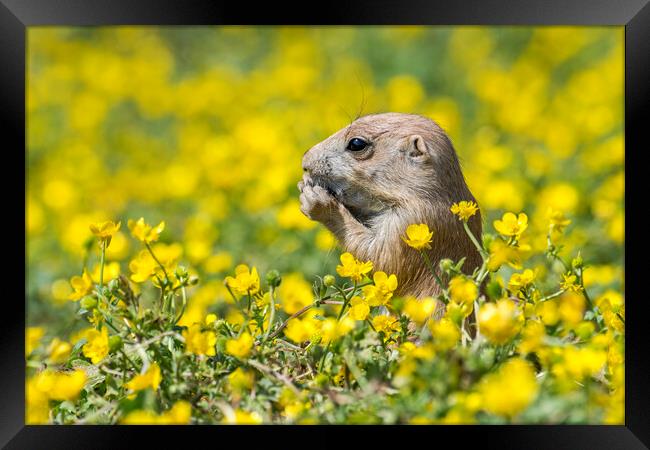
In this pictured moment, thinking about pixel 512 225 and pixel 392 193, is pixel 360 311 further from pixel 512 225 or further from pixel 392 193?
pixel 392 193

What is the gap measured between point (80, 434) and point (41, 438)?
0.45 feet

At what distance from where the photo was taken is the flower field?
2973 millimetres

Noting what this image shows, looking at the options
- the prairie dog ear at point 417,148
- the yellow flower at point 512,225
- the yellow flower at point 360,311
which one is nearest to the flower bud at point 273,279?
the yellow flower at point 360,311

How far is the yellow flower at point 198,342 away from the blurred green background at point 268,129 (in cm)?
68

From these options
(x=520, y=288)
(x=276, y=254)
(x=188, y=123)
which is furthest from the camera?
(x=188, y=123)

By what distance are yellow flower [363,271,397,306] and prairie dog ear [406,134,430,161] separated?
104 centimetres

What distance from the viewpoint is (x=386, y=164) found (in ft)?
14.4

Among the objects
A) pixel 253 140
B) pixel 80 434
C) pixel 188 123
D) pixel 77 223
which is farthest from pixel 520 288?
pixel 188 123

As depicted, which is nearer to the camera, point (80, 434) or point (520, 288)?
point (80, 434)

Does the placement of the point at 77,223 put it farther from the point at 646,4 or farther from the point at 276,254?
the point at 646,4

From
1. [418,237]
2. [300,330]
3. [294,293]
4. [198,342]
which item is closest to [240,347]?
[198,342]

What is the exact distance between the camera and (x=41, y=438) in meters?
2.82

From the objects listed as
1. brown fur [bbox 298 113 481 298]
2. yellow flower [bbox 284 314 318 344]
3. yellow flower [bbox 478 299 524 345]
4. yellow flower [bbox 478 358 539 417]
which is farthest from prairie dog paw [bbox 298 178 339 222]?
yellow flower [bbox 478 358 539 417]

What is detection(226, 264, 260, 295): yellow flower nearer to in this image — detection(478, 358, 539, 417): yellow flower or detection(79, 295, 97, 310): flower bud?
detection(79, 295, 97, 310): flower bud
